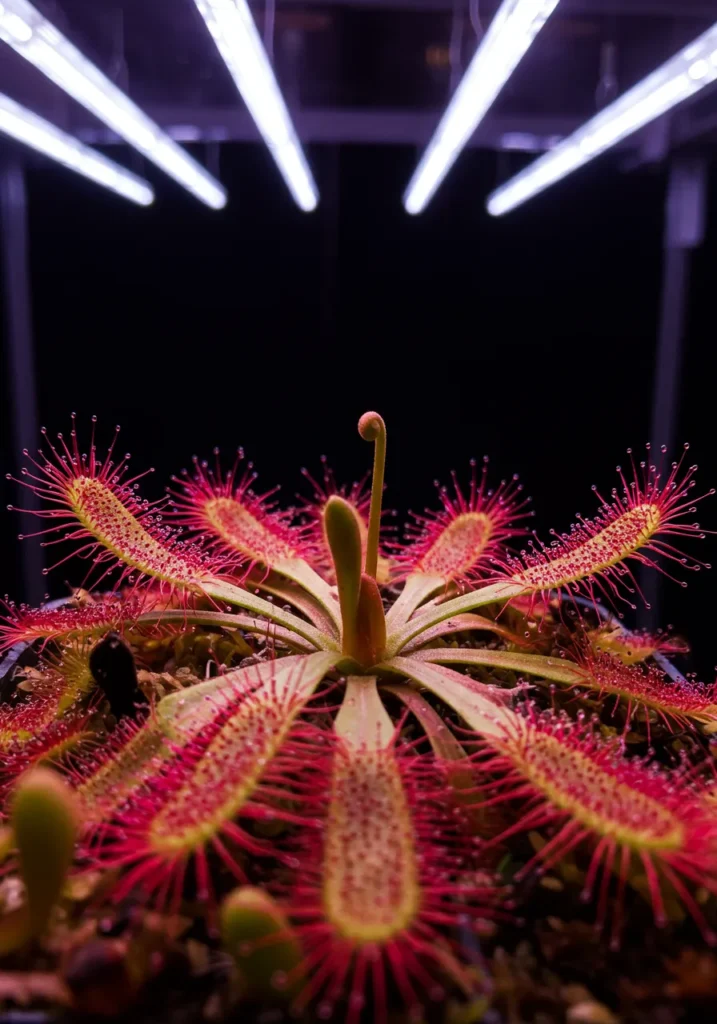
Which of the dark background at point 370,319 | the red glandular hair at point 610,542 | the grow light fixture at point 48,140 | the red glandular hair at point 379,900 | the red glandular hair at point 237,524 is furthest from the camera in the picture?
the dark background at point 370,319

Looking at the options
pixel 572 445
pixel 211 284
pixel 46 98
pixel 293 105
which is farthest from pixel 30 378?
pixel 572 445

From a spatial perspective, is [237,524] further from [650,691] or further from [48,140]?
[48,140]

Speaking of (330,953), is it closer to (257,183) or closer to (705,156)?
(705,156)

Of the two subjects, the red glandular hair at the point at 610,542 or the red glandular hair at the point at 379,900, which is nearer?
the red glandular hair at the point at 379,900

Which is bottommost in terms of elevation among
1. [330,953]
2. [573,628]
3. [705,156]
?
[330,953]

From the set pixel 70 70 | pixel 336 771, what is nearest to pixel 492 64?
pixel 70 70

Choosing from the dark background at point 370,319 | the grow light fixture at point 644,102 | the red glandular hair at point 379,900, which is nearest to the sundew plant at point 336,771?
the red glandular hair at point 379,900

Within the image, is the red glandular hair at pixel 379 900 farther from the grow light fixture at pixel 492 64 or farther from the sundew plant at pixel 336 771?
the grow light fixture at pixel 492 64
